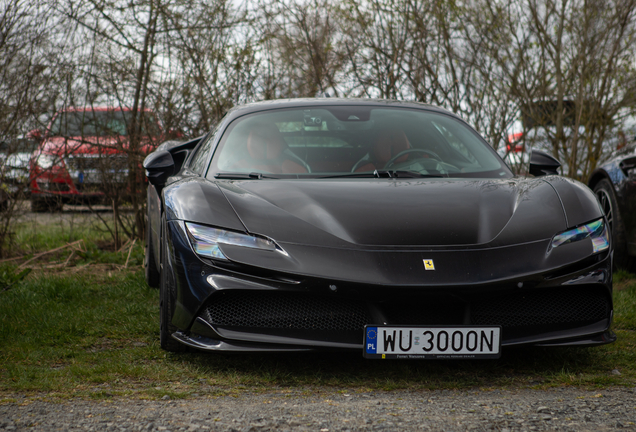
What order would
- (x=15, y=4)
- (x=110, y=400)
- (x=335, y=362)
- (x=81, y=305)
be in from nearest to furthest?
(x=110, y=400), (x=335, y=362), (x=81, y=305), (x=15, y=4)

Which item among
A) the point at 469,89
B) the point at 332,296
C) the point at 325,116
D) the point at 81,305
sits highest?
the point at 469,89

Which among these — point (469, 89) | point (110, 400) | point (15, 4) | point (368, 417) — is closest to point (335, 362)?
point (368, 417)

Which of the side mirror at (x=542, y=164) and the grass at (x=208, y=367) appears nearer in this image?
the grass at (x=208, y=367)

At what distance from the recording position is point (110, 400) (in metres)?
2.64

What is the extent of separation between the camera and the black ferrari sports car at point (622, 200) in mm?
5332

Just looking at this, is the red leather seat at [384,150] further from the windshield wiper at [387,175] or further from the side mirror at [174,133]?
the side mirror at [174,133]

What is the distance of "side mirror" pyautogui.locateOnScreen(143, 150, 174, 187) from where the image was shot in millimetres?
4170

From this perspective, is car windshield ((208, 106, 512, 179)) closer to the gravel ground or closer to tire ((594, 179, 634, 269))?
the gravel ground

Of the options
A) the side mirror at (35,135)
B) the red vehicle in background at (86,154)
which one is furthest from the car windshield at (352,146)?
the red vehicle in background at (86,154)

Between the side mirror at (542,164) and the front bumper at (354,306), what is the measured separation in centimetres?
117

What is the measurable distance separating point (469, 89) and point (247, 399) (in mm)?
6381

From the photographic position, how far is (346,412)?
8.13ft

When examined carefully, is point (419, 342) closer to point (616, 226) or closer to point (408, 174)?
point (408, 174)

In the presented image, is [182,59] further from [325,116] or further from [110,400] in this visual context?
[110,400]
